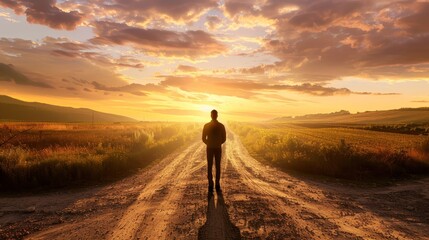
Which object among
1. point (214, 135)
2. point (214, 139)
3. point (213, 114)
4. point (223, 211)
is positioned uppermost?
point (213, 114)

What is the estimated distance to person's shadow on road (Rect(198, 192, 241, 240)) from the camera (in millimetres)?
6502

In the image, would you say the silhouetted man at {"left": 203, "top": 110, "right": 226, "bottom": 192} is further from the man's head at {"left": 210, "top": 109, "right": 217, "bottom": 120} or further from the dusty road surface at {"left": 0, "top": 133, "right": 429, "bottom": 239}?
the dusty road surface at {"left": 0, "top": 133, "right": 429, "bottom": 239}

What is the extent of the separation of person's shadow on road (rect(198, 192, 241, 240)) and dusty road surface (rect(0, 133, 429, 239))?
20 millimetres

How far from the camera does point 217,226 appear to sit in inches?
278

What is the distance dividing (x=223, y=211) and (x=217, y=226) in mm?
1171

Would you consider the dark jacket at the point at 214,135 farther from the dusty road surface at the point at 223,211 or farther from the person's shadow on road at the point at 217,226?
the person's shadow on road at the point at 217,226

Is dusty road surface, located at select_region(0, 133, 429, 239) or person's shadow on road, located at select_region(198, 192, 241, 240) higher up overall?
person's shadow on road, located at select_region(198, 192, 241, 240)

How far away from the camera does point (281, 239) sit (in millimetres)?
6367

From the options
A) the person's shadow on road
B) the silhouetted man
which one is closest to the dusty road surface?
the person's shadow on road

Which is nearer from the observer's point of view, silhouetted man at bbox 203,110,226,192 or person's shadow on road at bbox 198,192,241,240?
person's shadow on road at bbox 198,192,241,240

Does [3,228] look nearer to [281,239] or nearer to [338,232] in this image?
[281,239]

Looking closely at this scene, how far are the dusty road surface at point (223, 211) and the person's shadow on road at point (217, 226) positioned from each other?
20 mm

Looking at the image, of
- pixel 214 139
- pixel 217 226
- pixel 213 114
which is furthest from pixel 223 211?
pixel 213 114

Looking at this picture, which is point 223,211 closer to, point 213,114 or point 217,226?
point 217,226
